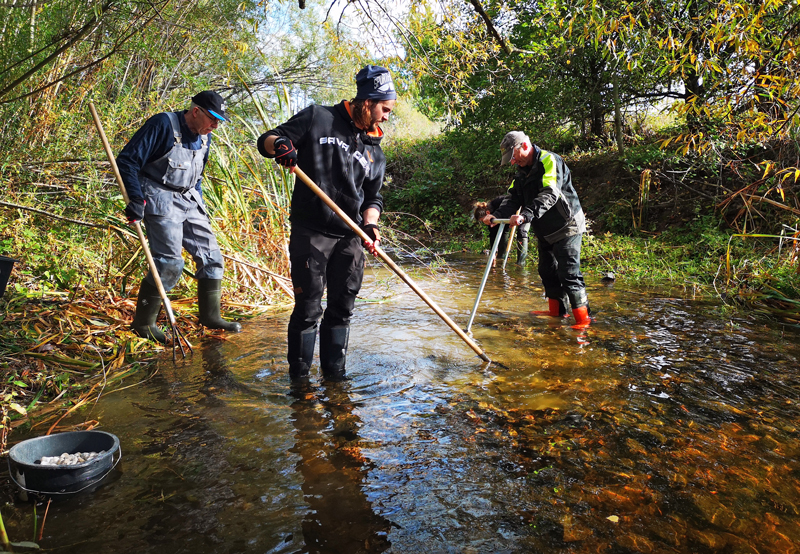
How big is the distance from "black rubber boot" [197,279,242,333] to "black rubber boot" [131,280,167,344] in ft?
1.30

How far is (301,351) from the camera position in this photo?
3.34m

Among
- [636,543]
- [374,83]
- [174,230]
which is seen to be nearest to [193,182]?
[174,230]

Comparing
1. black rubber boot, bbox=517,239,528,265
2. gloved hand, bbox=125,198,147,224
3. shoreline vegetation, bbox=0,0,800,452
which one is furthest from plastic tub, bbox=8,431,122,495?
black rubber boot, bbox=517,239,528,265

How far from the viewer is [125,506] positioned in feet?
6.83

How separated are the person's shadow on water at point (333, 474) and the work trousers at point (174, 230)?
5.40ft

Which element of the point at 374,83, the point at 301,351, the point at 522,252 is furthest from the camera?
the point at 522,252

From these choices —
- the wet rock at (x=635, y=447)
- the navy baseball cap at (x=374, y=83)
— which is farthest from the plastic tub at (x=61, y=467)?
the wet rock at (x=635, y=447)

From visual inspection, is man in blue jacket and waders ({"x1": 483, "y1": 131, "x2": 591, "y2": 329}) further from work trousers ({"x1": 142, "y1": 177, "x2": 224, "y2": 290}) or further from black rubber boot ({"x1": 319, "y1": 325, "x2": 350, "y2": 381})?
work trousers ({"x1": 142, "y1": 177, "x2": 224, "y2": 290})

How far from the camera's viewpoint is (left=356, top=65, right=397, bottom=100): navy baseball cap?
9.47 feet

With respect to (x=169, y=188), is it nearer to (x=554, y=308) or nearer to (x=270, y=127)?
(x=270, y=127)

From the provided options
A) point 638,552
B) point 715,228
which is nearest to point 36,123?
point 638,552

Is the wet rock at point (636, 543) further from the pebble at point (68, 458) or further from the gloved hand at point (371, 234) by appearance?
the pebble at point (68, 458)

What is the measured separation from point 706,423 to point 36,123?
6.16m

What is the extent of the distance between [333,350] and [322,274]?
1.94ft
